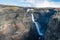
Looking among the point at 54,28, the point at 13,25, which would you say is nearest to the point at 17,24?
the point at 13,25

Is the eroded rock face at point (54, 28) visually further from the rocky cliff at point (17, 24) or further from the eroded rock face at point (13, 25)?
the eroded rock face at point (13, 25)

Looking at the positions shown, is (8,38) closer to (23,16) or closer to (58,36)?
(23,16)

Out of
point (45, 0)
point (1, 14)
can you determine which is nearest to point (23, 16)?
point (1, 14)

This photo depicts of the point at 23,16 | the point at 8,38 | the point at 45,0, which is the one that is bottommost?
the point at 8,38

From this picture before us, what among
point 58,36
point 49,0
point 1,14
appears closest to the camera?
point 49,0

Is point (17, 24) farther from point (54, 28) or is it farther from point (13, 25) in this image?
point (54, 28)

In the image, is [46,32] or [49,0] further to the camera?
[46,32]

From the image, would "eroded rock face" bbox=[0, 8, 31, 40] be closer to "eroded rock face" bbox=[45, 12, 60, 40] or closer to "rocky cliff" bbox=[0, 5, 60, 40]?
A: "rocky cliff" bbox=[0, 5, 60, 40]

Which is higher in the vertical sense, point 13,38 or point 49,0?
point 49,0

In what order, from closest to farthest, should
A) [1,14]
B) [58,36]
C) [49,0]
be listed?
[49,0] < [58,36] < [1,14]

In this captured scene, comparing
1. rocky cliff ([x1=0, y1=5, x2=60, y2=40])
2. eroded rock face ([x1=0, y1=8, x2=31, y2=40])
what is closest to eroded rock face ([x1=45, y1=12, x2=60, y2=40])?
rocky cliff ([x1=0, y1=5, x2=60, y2=40])

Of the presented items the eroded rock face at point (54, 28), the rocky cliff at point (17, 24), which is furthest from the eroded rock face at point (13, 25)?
the eroded rock face at point (54, 28)
